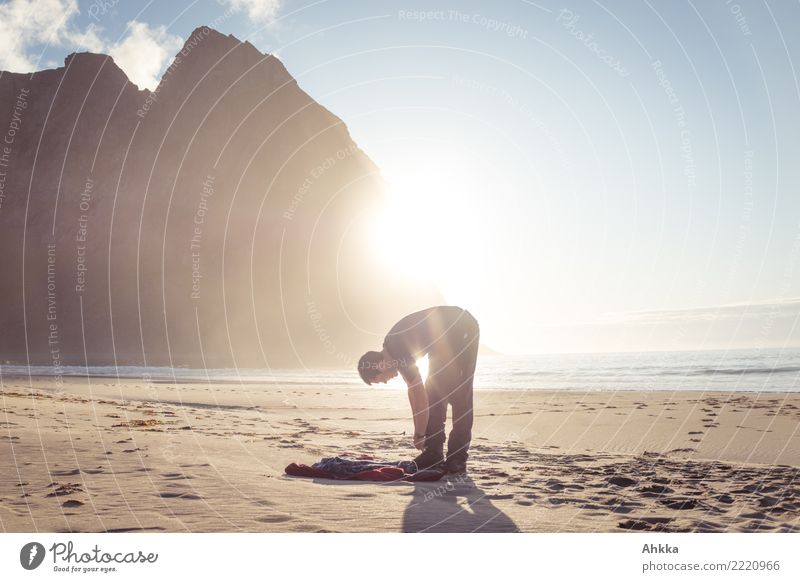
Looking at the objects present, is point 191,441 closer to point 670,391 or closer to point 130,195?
point 670,391

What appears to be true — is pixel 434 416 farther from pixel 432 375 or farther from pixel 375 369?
pixel 375 369

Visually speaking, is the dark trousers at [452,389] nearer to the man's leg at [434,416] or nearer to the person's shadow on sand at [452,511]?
the man's leg at [434,416]

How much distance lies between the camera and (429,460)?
355 inches

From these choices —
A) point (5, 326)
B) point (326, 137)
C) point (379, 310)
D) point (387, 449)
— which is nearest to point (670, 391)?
point (387, 449)

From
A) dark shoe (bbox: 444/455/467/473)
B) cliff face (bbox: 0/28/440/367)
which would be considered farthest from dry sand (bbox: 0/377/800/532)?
cliff face (bbox: 0/28/440/367)

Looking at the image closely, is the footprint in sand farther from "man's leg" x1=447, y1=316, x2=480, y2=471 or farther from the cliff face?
the cliff face

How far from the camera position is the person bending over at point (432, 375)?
885 centimetres

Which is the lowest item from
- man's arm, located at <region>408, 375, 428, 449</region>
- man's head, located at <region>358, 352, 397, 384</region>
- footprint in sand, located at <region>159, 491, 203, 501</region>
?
footprint in sand, located at <region>159, 491, 203, 501</region>

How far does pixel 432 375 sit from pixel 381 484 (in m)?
1.73

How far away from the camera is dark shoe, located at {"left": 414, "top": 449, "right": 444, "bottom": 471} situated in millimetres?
8992

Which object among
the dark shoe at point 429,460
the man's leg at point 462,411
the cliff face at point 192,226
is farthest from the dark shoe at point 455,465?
the cliff face at point 192,226

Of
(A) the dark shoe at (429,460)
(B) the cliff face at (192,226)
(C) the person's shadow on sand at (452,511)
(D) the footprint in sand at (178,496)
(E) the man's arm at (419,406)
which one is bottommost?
(C) the person's shadow on sand at (452,511)

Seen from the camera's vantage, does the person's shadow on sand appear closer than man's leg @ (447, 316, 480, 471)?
Yes

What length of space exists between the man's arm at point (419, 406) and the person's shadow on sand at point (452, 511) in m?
0.94
